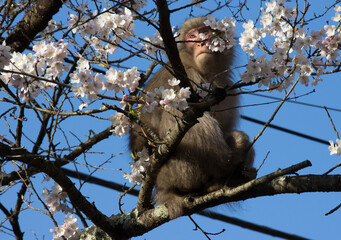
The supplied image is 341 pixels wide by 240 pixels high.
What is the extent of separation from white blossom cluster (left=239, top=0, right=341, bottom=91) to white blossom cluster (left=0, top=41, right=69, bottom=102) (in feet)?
3.90

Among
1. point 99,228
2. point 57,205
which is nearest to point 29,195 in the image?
point 57,205

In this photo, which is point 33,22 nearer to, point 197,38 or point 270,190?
point 197,38

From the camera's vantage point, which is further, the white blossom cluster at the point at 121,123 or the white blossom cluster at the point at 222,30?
the white blossom cluster at the point at 222,30

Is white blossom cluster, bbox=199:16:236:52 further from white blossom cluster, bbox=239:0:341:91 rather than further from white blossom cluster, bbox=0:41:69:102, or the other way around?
white blossom cluster, bbox=0:41:69:102

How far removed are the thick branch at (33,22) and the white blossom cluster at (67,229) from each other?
166cm

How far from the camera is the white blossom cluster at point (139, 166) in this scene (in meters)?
3.68

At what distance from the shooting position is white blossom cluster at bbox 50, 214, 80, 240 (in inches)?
151

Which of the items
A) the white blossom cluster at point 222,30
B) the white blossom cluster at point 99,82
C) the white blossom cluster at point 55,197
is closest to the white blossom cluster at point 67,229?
the white blossom cluster at point 55,197

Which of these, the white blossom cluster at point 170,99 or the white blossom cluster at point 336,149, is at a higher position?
the white blossom cluster at point 170,99

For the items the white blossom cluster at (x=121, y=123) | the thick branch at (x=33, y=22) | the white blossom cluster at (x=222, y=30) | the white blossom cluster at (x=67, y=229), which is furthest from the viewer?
the thick branch at (x=33, y=22)

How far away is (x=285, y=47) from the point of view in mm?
3316

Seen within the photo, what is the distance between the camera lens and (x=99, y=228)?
3.96 meters

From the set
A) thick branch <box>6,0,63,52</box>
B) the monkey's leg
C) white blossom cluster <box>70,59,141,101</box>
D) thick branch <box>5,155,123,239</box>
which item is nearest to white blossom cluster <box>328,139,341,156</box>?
the monkey's leg

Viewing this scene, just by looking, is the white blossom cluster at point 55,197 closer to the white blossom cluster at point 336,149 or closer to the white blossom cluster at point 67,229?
the white blossom cluster at point 67,229
